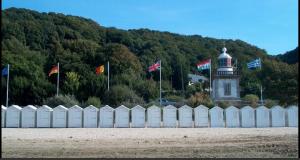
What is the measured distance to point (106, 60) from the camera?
249ft

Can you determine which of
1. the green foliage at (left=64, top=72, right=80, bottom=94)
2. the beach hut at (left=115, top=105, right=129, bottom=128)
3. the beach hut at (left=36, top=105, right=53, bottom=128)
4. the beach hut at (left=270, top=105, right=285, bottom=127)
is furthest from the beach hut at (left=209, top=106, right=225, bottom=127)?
the green foliage at (left=64, top=72, right=80, bottom=94)

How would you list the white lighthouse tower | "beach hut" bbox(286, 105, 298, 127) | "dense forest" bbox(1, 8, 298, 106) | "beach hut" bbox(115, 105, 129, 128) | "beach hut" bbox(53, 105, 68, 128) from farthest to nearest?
1. the white lighthouse tower
2. "dense forest" bbox(1, 8, 298, 106)
3. "beach hut" bbox(286, 105, 298, 127)
4. "beach hut" bbox(53, 105, 68, 128)
5. "beach hut" bbox(115, 105, 129, 128)

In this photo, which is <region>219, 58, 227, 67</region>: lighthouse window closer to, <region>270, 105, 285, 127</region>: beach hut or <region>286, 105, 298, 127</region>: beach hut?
<region>270, 105, 285, 127</region>: beach hut

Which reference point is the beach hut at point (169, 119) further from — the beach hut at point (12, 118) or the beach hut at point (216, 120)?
the beach hut at point (12, 118)

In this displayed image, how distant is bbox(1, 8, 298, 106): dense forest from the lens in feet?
187

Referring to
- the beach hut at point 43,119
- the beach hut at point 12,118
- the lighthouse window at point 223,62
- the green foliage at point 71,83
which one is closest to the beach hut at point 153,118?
the beach hut at point 43,119

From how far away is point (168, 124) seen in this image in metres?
32.2

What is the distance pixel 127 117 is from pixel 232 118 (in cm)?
737

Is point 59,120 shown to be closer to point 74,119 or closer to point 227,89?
point 74,119

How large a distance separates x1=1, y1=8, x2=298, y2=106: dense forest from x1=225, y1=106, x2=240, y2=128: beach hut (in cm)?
377

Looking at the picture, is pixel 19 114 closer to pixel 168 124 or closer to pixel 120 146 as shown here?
pixel 168 124

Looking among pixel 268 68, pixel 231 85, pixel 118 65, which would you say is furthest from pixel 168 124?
pixel 118 65

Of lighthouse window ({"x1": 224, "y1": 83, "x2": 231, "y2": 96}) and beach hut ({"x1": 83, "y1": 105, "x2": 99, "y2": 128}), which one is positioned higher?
lighthouse window ({"x1": 224, "y1": 83, "x2": 231, "y2": 96})

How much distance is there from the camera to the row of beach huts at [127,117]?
105 ft
